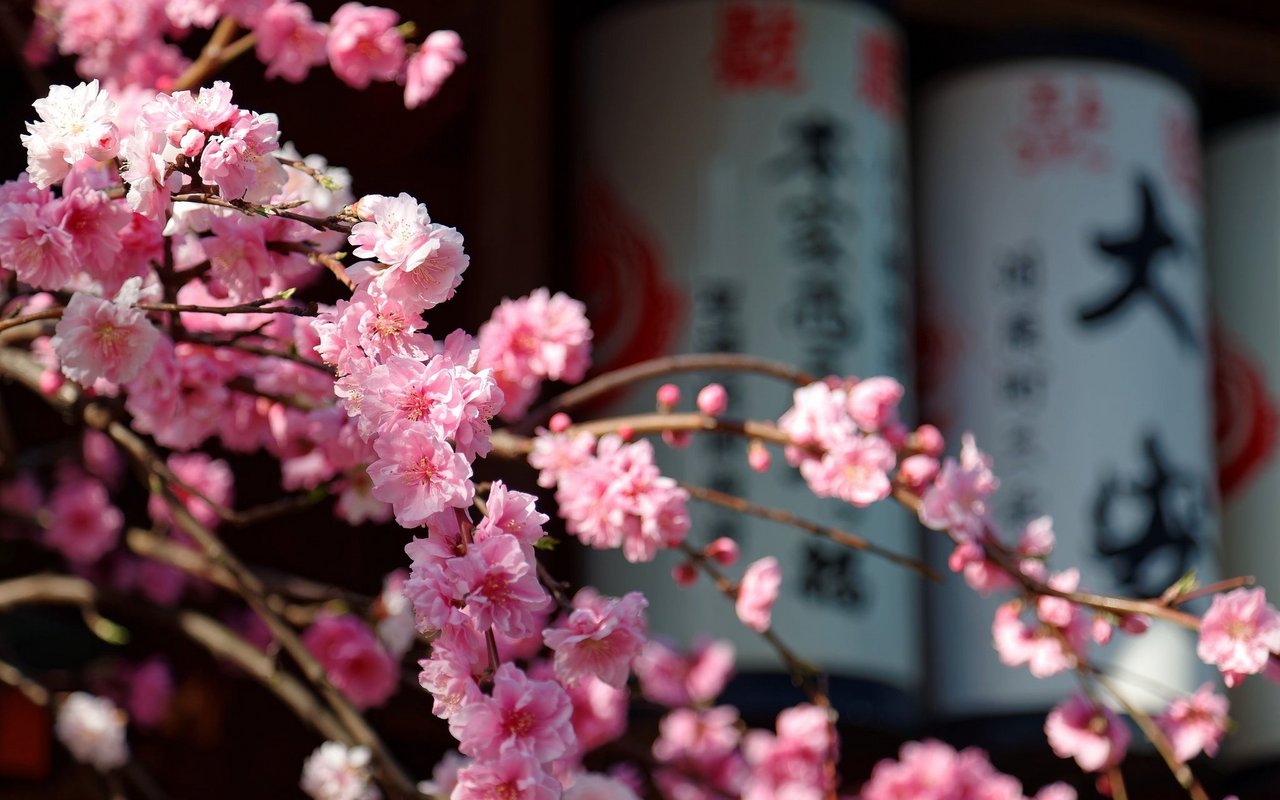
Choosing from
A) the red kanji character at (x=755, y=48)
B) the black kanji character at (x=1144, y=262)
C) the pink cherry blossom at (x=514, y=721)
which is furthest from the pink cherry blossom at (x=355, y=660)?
the black kanji character at (x=1144, y=262)

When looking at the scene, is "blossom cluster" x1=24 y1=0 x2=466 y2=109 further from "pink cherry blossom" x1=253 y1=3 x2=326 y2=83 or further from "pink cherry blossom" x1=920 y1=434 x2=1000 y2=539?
"pink cherry blossom" x1=920 y1=434 x2=1000 y2=539

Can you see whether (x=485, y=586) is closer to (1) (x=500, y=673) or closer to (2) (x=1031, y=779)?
(1) (x=500, y=673)

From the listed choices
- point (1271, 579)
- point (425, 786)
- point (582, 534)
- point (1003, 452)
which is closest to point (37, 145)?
point (582, 534)


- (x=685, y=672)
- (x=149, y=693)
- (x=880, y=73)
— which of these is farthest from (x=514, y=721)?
(x=880, y=73)

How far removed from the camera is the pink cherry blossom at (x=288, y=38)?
2.32 meters

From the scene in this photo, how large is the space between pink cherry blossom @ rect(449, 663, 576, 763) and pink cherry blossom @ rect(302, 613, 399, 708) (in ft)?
4.08

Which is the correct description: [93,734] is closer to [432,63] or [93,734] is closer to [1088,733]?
[432,63]

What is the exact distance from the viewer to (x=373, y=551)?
4.07 meters

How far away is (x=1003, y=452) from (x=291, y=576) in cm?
173

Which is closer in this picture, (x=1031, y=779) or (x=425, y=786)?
(x=425, y=786)

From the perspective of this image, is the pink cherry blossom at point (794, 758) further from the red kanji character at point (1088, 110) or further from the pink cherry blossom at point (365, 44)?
the red kanji character at point (1088, 110)

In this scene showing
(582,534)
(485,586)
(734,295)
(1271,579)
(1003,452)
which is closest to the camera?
(485,586)

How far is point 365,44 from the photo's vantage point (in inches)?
90.0

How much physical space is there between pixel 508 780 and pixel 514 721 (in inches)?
2.0
